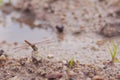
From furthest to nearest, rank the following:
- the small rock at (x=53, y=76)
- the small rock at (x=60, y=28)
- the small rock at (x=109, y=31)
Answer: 1. the small rock at (x=60, y=28)
2. the small rock at (x=109, y=31)
3. the small rock at (x=53, y=76)

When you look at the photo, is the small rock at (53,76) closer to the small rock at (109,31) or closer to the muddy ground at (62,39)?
the muddy ground at (62,39)

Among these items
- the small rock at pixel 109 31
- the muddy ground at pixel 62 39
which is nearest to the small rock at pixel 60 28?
the muddy ground at pixel 62 39

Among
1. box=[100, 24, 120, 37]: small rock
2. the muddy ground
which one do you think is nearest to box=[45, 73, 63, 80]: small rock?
the muddy ground

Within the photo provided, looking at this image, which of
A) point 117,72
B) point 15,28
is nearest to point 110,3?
point 15,28

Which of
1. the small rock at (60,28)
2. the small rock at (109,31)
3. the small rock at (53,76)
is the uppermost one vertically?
the small rock at (60,28)

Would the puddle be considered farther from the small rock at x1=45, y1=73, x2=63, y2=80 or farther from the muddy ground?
the small rock at x1=45, y1=73, x2=63, y2=80

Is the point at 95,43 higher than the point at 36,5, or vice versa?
the point at 36,5

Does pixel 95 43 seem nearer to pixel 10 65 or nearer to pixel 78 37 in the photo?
pixel 78 37

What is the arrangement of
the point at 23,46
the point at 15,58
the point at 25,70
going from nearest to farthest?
the point at 25,70
the point at 15,58
the point at 23,46
